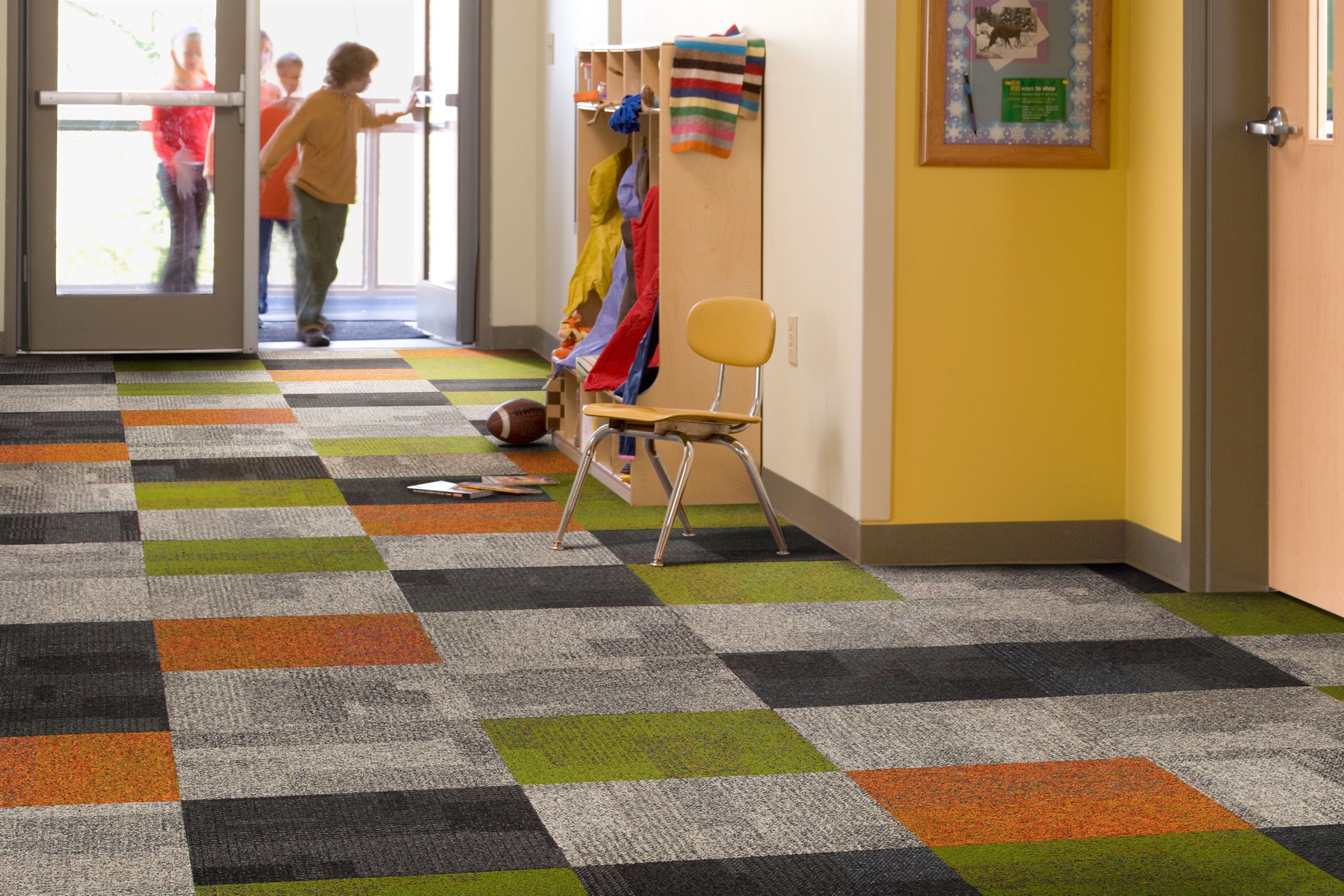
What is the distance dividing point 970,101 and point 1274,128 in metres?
0.74

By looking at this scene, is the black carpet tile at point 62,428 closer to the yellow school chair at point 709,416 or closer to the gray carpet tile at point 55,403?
the gray carpet tile at point 55,403

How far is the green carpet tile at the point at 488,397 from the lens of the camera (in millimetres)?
7156

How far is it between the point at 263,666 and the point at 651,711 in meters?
0.81

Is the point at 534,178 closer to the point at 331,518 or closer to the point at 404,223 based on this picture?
the point at 404,223

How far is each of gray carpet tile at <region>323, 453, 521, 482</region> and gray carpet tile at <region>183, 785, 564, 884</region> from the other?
2.89 metres

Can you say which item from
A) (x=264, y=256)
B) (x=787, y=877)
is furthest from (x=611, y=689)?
(x=264, y=256)

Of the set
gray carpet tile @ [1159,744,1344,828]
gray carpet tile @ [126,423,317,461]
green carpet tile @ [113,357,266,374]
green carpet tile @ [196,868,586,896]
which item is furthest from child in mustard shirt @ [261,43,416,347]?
green carpet tile @ [196,868,586,896]

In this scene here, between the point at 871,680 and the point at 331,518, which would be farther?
the point at 331,518

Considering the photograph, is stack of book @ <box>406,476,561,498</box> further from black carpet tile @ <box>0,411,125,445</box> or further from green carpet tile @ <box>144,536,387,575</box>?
black carpet tile @ <box>0,411,125,445</box>

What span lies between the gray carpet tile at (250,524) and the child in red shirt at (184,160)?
3.64m

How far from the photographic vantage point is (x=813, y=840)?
2.46m

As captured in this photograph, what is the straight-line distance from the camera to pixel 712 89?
197 inches

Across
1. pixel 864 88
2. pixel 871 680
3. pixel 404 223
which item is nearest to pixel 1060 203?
pixel 864 88

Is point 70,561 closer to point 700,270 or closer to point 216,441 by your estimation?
point 216,441
